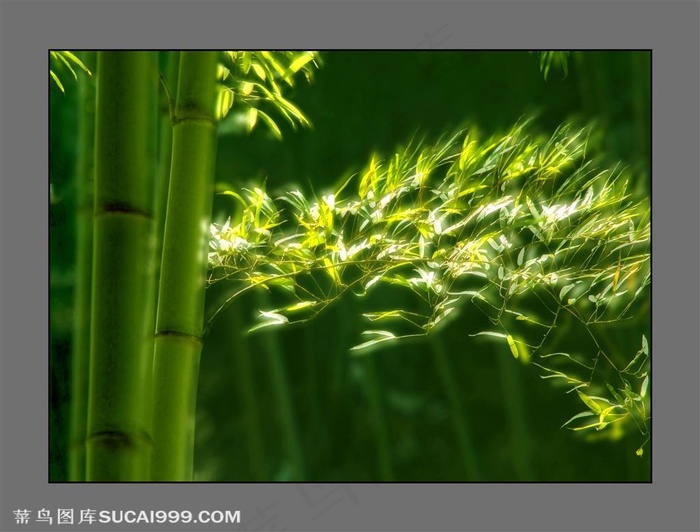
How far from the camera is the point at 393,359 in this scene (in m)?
2.24

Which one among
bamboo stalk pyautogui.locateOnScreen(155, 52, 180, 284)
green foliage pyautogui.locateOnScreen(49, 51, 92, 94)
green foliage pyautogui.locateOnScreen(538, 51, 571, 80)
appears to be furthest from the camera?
green foliage pyautogui.locateOnScreen(538, 51, 571, 80)

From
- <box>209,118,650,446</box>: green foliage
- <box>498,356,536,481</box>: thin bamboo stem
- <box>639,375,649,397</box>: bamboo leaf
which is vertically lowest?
<box>498,356,536,481</box>: thin bamboo stem

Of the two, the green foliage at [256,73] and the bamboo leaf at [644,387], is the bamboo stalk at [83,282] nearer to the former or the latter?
the green foliage at [256,73]

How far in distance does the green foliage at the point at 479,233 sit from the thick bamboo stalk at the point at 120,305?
25 cm

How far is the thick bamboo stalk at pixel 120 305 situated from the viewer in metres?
1.05

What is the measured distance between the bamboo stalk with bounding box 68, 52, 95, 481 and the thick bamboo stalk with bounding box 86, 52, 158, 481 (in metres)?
0.25

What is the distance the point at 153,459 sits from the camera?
1.09m

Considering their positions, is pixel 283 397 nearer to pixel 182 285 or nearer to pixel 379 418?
pixel 379 418

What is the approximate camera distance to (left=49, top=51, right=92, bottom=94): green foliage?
1.36 m

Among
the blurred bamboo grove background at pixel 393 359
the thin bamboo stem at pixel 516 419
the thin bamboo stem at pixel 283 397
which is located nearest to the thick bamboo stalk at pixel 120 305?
the blurred bamboo grove background at pixel 393 359

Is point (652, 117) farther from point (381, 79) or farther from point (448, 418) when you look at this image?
point (448, 418)

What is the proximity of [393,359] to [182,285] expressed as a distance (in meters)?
1.22

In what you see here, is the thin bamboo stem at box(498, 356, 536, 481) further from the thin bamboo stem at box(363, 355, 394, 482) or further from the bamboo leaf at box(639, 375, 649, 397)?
the bamboo leaf at box(639, 375, 649, 397)

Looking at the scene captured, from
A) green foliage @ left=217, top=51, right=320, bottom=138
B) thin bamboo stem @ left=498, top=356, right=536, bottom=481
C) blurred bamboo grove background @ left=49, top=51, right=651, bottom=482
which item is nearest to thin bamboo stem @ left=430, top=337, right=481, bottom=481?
blurred bamboo grove background @ left=49, top=51, right=651, bottom=482
